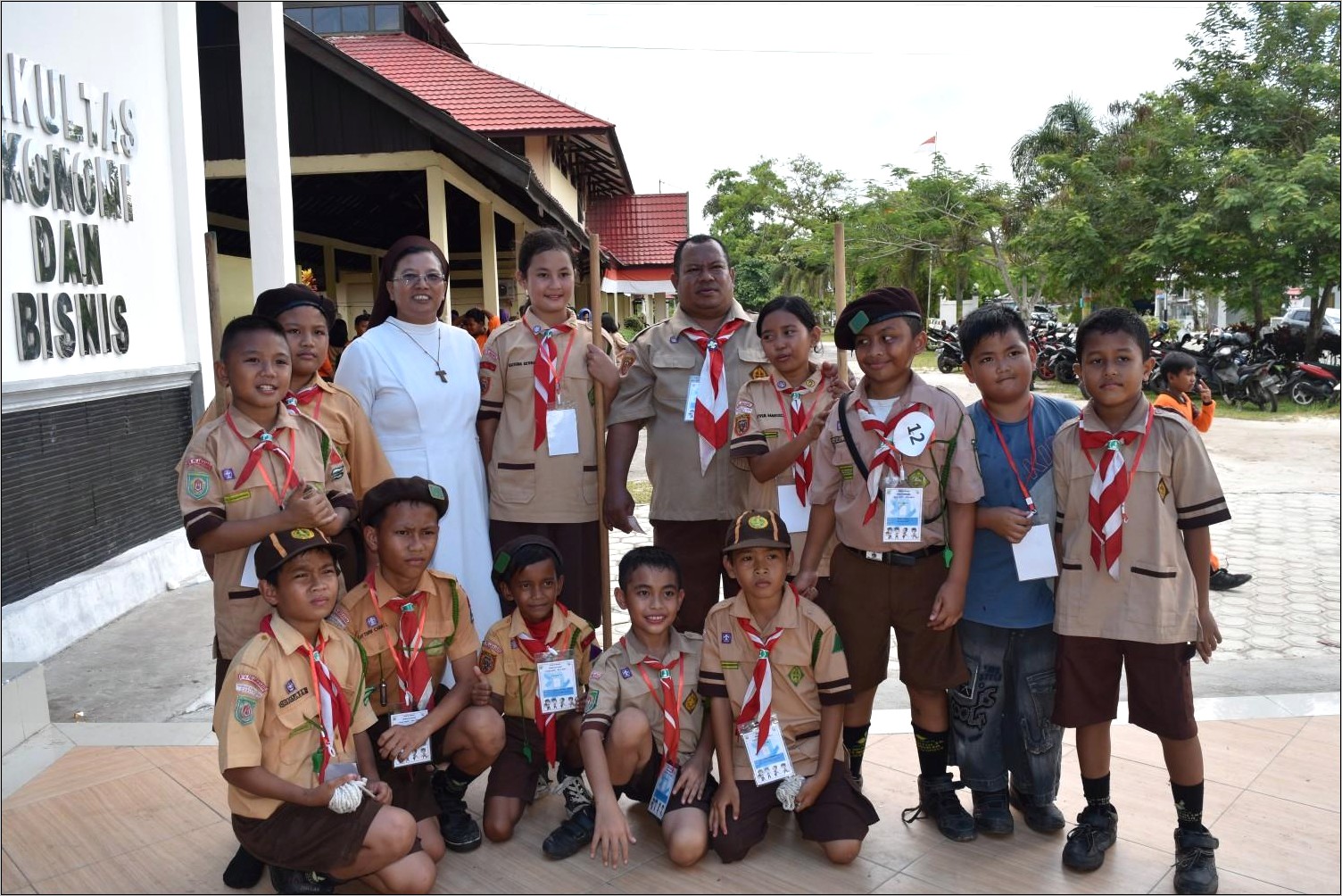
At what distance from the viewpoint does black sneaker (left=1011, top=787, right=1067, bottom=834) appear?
9.54 ft

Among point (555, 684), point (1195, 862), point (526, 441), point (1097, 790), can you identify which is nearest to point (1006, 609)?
point (1097, 790)

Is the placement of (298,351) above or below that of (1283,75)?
below

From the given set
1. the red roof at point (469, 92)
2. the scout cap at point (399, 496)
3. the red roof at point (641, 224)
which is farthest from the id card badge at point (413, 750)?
the red roof at point (641, 224)

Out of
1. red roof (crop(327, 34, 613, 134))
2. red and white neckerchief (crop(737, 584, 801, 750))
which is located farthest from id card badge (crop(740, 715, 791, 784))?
red roof (crop(327, 34, 613, 134))

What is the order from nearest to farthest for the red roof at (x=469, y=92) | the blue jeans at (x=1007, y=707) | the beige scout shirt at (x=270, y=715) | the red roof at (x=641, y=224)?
the beige scout shirt at (x=270, y=715), the blue jeans at (x=1007, y=707), the red roof at (x=469, y=92), the red roof at (x=641, y=224)

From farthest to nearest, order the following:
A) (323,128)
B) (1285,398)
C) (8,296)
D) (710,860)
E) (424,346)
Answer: (1285,398) → (323,128) → (8,296) → (424,346) → (710,860)

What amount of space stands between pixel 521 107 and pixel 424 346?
1150 cm

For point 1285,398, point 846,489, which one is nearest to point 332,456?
point 846,489

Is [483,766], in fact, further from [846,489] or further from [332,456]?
[846,489]

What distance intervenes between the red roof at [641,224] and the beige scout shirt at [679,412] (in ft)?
66.1

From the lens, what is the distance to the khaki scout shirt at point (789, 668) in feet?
9.46

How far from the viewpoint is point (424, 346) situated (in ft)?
11.1

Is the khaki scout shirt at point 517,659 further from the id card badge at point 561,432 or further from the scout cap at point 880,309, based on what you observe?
the scout cap at point 880,309

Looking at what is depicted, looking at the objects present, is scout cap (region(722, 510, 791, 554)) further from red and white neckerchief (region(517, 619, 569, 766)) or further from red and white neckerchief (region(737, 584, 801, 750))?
red and white neckerchief (region(517, 619, 569, 766))
